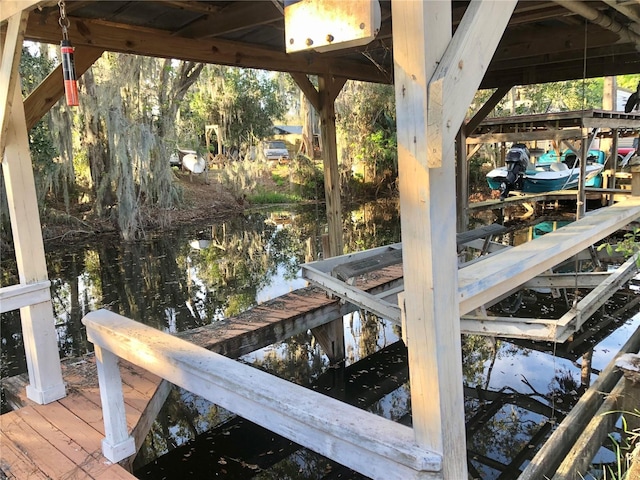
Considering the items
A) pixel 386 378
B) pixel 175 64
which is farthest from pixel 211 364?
pixel 175 64

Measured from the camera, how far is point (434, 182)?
130cm

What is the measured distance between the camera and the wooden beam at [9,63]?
112 inches

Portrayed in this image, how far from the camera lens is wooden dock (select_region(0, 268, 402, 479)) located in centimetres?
274


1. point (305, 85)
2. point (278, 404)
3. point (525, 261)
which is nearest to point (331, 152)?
point (305, 85)

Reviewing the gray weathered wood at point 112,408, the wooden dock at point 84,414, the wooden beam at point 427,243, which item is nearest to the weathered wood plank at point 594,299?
the wooden beam at point 427,243

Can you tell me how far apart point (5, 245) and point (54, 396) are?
867cm

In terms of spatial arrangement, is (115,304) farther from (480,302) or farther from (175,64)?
(175,64)

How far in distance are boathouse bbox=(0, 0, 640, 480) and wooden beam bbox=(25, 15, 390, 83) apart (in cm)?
1

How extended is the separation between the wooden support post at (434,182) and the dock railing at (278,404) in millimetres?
85

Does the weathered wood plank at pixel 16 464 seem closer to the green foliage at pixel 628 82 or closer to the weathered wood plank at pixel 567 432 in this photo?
the weathered wood plank at pixel 567 432

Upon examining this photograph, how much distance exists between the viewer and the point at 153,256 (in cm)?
1084

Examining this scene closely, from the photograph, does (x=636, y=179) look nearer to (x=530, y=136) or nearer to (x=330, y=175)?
(x=530, y=136)

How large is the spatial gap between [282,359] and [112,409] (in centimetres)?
348

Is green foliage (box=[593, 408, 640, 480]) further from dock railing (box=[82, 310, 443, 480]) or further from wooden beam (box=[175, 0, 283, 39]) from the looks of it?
wooden beam (box=[175, 0, 283, 39])
